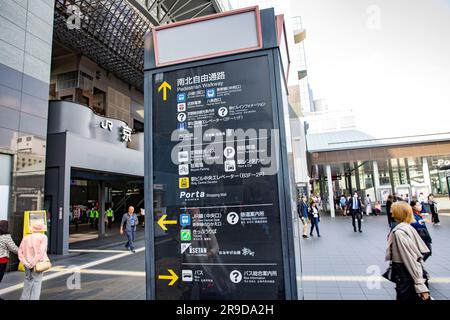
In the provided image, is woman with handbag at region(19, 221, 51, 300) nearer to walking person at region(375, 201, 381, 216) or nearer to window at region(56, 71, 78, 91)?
window at region(56, 71, 78, 91)

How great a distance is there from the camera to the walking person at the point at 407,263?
304cm

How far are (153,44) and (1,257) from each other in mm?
4480

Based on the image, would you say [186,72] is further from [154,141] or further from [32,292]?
[32,292]

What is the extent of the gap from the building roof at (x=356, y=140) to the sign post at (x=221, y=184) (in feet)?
67.0

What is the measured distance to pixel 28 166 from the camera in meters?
9.25

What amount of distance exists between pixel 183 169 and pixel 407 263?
102 inches

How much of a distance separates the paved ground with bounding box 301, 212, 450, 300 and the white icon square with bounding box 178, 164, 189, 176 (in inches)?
144

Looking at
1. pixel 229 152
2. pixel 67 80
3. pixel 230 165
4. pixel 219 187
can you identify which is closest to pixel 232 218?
pixel 219 187

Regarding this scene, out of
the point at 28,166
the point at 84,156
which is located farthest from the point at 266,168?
the point at 84,156

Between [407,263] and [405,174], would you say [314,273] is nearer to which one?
[407,263]

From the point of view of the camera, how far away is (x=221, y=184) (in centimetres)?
258

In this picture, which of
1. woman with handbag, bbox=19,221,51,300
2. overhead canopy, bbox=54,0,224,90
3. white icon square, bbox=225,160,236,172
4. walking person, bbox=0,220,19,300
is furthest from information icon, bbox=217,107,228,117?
overhead canopy, bbox=54,0,224,90

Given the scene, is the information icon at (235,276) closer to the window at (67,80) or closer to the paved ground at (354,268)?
the paved ground at (354,268)

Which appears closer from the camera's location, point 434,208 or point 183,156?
point 183,156
